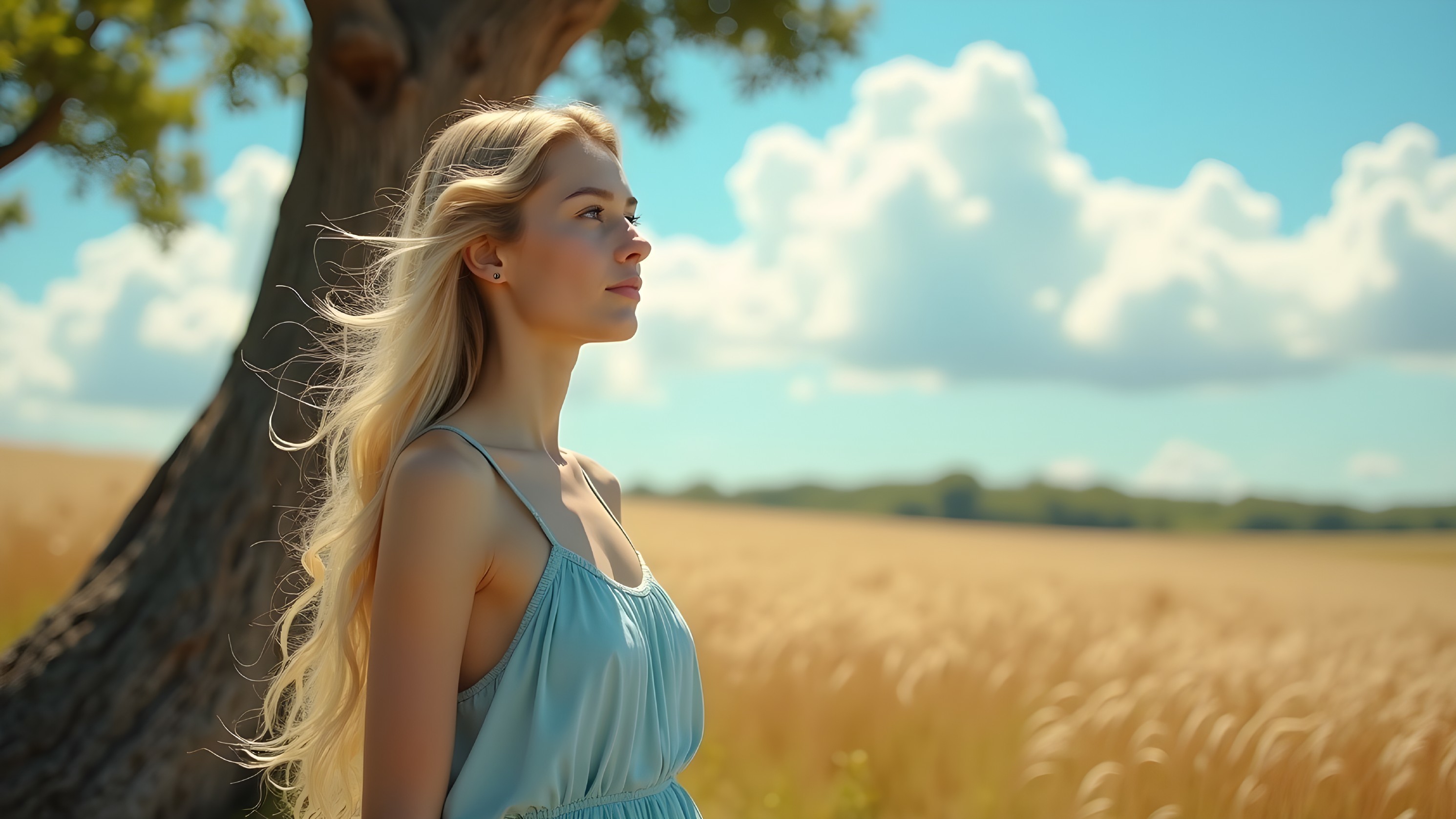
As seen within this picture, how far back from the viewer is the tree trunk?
137 inches

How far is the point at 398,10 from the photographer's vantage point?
4176mm

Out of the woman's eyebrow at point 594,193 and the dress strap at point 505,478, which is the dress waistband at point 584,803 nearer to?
the dress strap at point 505,478

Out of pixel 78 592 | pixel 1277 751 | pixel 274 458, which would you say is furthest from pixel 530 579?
pixel 1277 751

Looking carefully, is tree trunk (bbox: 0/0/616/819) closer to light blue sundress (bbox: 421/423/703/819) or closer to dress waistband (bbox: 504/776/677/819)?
light blue sundress (bbox: 421/423/703/819)

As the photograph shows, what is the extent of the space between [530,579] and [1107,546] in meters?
18.6

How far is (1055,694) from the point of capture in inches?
181

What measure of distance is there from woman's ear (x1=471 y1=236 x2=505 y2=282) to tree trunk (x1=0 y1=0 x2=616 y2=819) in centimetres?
176

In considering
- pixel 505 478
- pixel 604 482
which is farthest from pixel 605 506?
pixel 505 478

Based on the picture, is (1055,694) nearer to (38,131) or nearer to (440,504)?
(440,504)

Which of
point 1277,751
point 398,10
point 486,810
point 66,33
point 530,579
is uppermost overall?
point 66,33

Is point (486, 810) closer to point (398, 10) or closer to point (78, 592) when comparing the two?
point (78, 592)

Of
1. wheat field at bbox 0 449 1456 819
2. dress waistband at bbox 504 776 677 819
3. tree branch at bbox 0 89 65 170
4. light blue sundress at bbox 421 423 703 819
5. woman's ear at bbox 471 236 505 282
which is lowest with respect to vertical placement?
wheat field at bbox 0 449 1456 819

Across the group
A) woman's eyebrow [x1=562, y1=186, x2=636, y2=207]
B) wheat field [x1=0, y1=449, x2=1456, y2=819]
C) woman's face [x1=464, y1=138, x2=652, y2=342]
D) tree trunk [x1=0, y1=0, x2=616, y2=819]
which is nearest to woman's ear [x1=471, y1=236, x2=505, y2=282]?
woman's face [x1=464, y1=138, x2=652, y2=342]

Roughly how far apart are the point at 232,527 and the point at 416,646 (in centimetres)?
258
